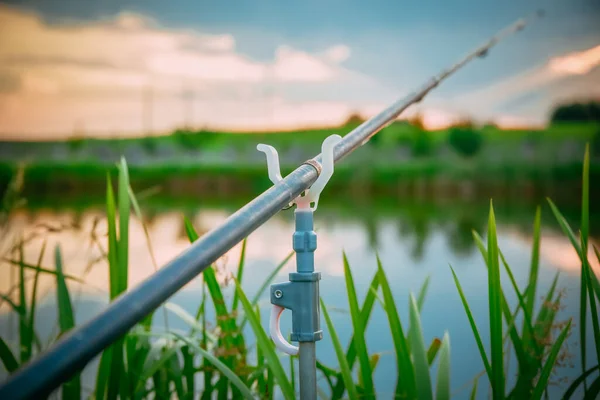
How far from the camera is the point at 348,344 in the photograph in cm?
104

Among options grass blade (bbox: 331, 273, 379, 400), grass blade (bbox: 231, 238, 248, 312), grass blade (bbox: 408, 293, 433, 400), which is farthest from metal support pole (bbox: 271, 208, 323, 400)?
grass blade (bbox: 231, 238, 248, 312)

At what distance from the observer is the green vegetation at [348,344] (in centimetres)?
83

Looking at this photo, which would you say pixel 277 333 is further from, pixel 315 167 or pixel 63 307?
pixel 63 307

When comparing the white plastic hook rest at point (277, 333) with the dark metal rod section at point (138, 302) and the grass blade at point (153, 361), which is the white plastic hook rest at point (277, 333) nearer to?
the dark metal rod section at point (138, 302)

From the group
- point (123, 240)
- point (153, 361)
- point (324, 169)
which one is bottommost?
point (153, 361)

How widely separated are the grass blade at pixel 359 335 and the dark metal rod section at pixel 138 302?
289 mm

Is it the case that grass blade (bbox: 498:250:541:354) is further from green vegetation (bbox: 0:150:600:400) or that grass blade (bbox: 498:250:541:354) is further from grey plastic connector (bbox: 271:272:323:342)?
grey plastic connector (bbox: 271:272:323:342)

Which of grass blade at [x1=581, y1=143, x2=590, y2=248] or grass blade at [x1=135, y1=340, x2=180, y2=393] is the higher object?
grass blade at [x1=581, y1=143, x2=590, y2=248]

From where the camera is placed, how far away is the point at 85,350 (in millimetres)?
354

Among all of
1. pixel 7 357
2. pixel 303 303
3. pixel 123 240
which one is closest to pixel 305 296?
pixel 303 303

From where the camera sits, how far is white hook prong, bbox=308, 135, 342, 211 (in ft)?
2.00

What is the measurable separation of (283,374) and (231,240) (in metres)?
0.42

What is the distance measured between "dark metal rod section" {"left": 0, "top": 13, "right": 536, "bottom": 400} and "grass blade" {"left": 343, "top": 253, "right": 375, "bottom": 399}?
289 millimetres

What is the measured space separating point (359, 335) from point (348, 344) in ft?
0.64
